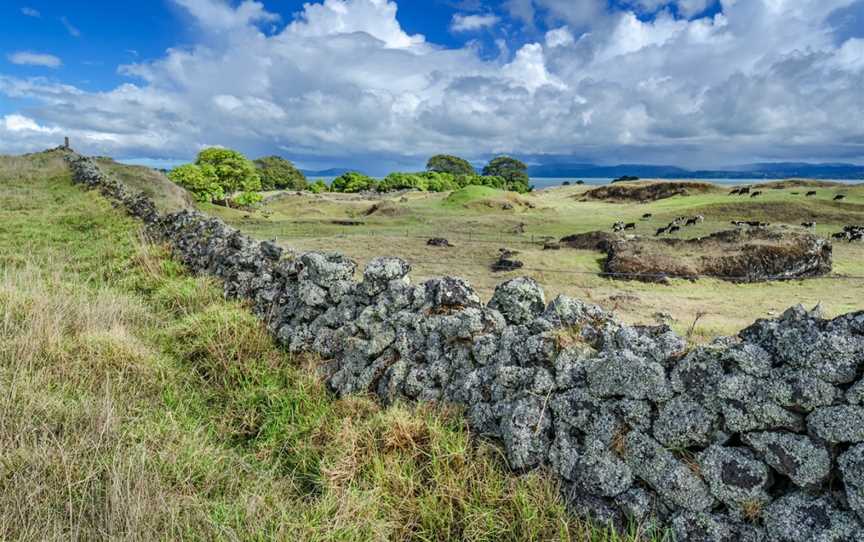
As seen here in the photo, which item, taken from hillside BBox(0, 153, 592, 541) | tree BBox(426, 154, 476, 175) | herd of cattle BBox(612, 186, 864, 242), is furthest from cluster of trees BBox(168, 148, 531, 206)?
hillside BBox(0, 153, 592, 541)

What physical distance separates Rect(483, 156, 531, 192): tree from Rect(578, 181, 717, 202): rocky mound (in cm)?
4631

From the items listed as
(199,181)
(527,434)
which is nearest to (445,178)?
(199,181)

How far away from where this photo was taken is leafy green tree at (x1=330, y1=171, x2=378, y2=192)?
3711 inches

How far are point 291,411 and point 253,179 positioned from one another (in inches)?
2643

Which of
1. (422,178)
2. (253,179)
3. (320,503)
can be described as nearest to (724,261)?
(320,503)

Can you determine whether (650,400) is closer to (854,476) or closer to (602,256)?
(854,476)

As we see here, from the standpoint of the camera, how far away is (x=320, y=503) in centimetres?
333

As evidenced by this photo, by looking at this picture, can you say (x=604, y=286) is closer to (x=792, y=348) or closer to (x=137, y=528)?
(x=792, y=348)

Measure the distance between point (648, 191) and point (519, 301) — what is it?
5503 centimetres

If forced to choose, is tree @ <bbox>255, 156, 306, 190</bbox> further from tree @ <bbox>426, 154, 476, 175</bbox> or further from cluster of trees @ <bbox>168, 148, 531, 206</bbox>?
tree @ <bbox>426, 154, 476, 175</bbox>

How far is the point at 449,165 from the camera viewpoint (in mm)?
114688

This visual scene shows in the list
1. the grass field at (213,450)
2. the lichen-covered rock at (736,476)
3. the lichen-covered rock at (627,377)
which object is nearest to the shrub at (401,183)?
→ the grass field at (213,450)

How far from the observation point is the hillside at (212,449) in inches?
122

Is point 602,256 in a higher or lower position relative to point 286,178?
lower
